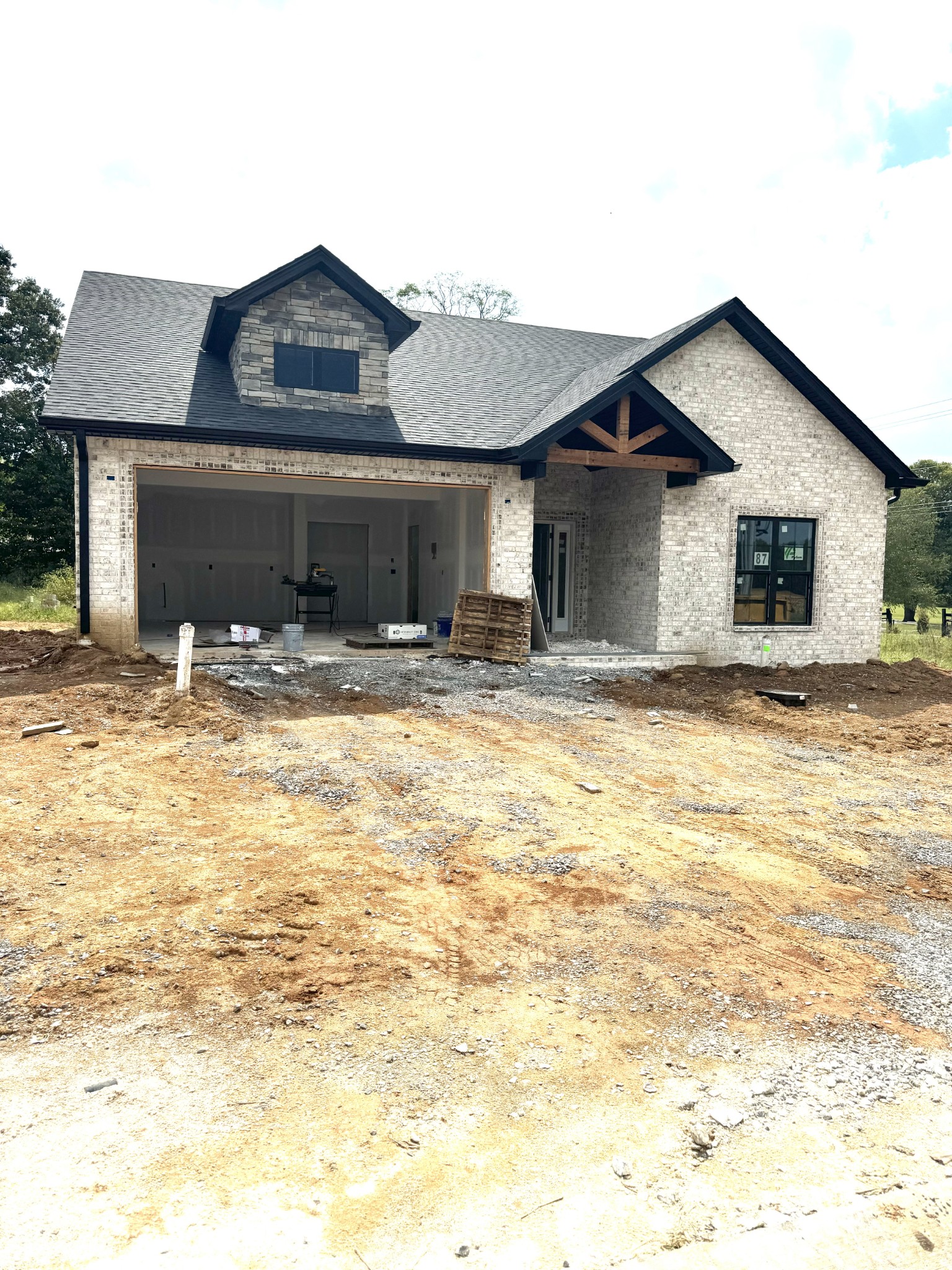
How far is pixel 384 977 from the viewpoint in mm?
4371

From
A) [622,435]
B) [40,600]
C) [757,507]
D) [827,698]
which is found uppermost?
[622,435]

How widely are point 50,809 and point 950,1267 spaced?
6.26 metres

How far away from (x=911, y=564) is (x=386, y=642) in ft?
85.6

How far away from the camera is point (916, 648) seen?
21859mm

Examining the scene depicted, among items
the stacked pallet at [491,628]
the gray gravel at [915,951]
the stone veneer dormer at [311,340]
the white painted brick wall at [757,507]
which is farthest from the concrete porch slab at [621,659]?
the gray gravel at [915,951]

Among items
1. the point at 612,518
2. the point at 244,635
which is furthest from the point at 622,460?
the point at 244,635

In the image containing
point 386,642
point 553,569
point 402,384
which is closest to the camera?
point 386,642

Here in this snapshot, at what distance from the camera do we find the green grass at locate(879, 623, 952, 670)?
1936cm

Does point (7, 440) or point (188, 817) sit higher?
point (7, 440)

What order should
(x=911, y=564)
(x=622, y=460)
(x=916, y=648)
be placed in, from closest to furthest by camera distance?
(x=622, y=460)
(x=916, y=648)
(x=911, y=564)

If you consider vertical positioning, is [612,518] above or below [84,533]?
above

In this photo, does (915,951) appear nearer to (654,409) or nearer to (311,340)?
(654,409)

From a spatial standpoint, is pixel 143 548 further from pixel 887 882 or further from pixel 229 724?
pixel 887 882

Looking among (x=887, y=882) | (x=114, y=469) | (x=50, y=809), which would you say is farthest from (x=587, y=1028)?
(x=114, y=469)
